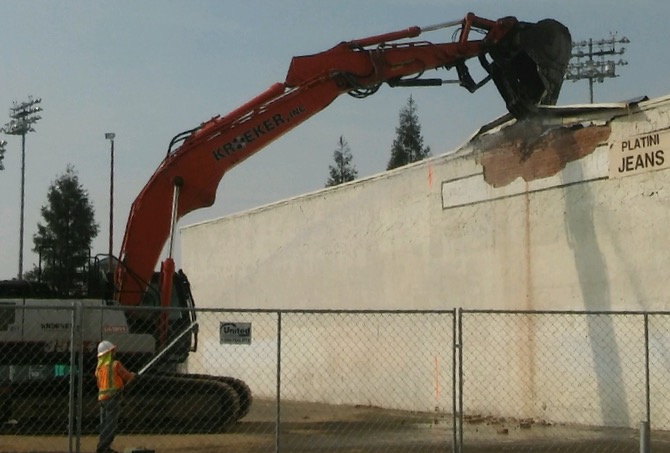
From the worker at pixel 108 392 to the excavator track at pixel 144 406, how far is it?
9.57ft

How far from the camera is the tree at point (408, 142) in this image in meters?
73.2

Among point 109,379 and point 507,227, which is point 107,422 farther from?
point 507,227

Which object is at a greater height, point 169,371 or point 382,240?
point 382,240

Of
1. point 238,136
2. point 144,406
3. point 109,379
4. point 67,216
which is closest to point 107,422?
point 109,379

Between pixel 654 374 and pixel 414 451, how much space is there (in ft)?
13.8

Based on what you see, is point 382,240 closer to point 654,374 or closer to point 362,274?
point 362,274

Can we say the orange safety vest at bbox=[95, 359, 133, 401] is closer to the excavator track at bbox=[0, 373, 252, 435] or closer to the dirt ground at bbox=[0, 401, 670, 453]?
the dirt ground at bbox=[0, 401, 670, 453]

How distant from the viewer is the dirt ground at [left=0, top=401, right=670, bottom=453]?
1527 cm

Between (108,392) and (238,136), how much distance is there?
20.1 feet

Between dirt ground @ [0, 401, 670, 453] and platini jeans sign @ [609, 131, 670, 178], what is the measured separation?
156 inches

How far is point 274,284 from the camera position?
1094 inches

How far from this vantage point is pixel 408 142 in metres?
74.0

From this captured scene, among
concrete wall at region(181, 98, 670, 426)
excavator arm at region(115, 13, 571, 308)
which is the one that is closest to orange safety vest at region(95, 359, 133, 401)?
excavator arm at region(115, 13, 571, 308)

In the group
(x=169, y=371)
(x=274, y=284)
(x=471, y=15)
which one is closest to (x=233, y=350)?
(x=274, y=284)
